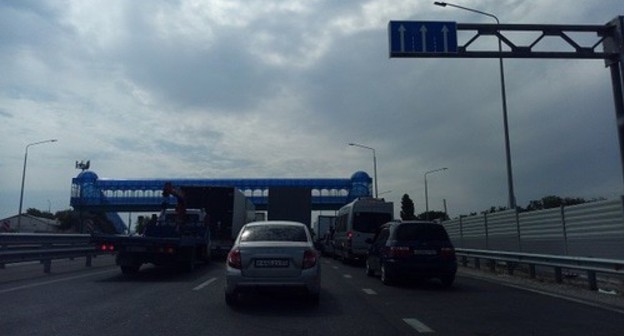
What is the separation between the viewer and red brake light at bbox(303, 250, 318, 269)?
1121 cm

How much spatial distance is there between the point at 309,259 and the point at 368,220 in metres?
15.9

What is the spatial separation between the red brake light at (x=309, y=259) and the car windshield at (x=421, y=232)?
507 cm

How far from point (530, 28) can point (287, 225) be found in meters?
9.95

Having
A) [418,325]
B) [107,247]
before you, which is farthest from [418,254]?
[107,247]

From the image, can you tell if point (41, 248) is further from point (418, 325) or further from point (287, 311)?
point (418, 325)

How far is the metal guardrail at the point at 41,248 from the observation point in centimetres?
1681

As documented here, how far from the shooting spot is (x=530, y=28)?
17.5 metres

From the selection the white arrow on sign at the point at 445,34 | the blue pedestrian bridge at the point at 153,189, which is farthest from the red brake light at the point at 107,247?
the blue pedestrian bridge at the point at 153,189

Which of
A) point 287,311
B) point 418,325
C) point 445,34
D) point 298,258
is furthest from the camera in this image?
point 445,34

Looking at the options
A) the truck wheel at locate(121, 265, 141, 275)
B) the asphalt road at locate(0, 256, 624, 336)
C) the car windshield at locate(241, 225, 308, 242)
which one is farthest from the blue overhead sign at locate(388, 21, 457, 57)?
the truck wheel at locate(121, 265, 141, 275)

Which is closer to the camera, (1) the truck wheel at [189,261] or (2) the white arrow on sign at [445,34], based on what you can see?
(2) the white arrow on sign at [445,34]

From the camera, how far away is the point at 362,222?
2688 centimetres

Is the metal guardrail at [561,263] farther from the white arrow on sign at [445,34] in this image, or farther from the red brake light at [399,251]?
the white arrow on sign at [445,34]

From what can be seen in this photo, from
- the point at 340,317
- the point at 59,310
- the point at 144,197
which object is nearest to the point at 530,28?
the point at 340,317
